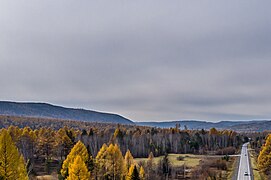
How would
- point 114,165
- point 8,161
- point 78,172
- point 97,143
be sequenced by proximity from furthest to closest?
point 97,143 → point 114,165 → point 78,172 → point 8,161

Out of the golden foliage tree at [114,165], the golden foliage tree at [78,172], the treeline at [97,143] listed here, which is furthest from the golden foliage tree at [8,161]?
the golden foliage tree at [114,165]

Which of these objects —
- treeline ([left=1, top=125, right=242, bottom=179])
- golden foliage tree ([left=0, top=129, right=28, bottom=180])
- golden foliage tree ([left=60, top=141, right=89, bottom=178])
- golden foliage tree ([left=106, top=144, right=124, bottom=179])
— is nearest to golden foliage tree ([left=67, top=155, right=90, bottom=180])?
golden foliage tree ([left=0, top=129, right=28, bottom=180])

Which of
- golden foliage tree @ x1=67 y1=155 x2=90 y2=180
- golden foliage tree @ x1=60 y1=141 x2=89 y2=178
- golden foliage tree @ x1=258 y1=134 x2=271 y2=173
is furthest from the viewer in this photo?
golden foliage tree @ x1=258 y1=134 x2=271 y2=173

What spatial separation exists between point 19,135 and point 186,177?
39936 millimetres

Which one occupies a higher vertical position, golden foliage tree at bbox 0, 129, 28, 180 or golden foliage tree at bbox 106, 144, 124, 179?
golden foliage tree at bbox 0, 129, 28, 180

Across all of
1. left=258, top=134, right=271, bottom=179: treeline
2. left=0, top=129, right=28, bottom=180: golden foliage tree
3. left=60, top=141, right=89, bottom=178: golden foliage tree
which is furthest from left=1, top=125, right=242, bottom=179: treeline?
left=258, top=134, right=271, bottom=179: treeline

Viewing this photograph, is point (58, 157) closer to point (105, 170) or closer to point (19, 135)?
point (19, 135)

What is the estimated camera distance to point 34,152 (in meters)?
86.9

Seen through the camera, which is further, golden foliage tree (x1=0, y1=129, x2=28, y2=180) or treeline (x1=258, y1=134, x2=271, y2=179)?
treeline (x1=258, y1=134, x2=271, y2=179)

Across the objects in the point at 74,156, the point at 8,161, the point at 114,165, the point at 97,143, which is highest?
the point at 8,161

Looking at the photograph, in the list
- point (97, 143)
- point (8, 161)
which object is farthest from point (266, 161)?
point (97, 143)

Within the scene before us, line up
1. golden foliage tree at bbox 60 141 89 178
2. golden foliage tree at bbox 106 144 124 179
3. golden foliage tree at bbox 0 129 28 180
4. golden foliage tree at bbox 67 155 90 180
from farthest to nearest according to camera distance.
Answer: golden foliage tree at bbox 106 144 124 179 < golden foliage tree at bbox 60 141 89 178 < golden foliage tree at bbox 67 155 90 180 < golden foliage tree at bbox 0 129 28 180

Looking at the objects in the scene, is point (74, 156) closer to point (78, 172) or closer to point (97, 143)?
point (78, 172)

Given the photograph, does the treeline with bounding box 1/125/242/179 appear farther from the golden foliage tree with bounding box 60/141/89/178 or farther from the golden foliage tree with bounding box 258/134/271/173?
the golden foliage tree with bounding box 258/134/271/173
